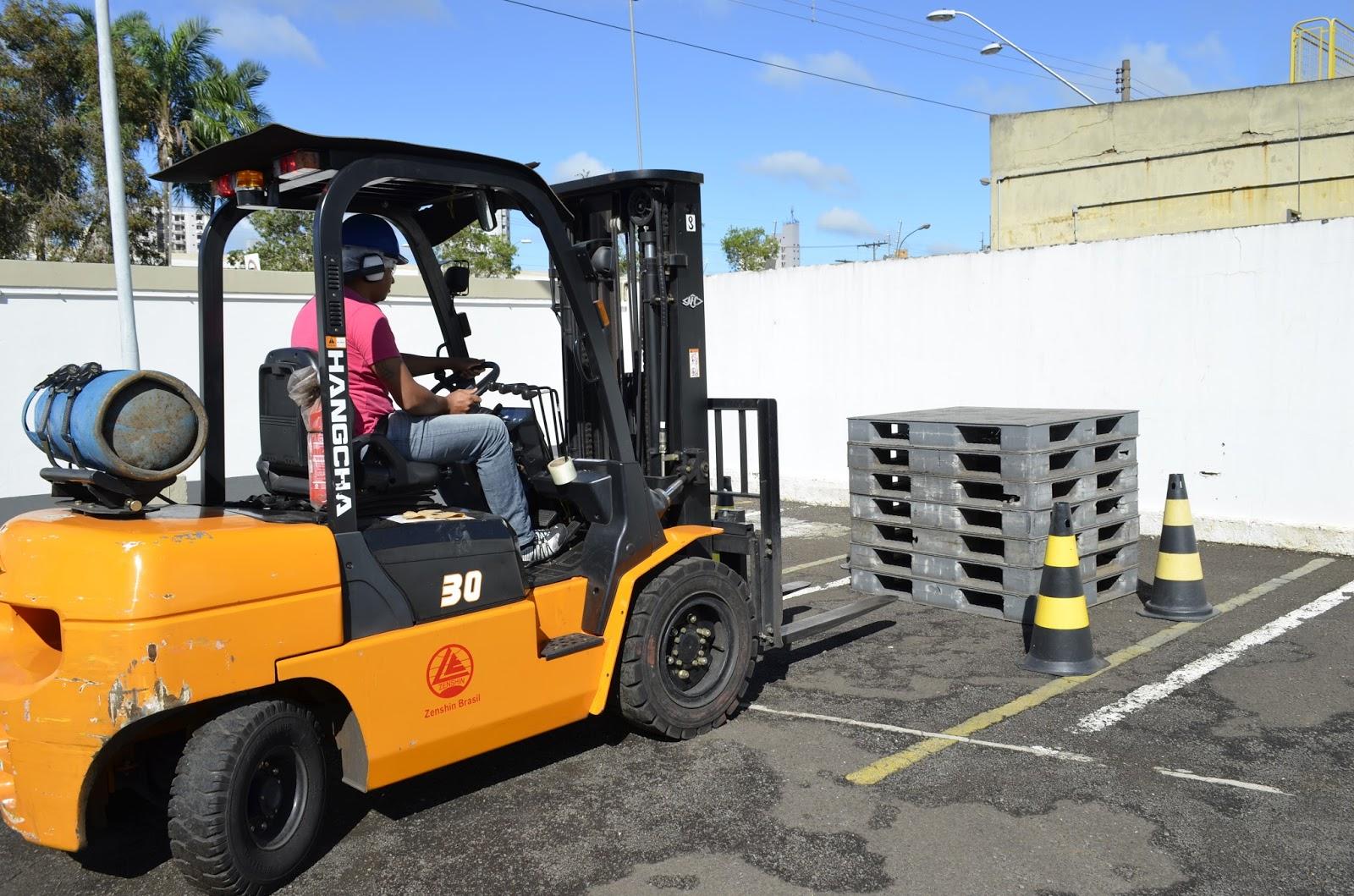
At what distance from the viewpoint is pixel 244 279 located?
14.8 metres

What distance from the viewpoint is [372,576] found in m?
4.07

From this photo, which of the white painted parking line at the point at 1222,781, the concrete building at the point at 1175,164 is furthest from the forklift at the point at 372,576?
the concrete building at the point at 1175,164

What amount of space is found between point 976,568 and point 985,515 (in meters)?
0.44

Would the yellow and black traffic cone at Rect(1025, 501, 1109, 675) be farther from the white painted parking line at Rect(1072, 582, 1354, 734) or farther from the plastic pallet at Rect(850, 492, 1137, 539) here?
the plastic pallet at Rect(850, 492, 1137, 539)

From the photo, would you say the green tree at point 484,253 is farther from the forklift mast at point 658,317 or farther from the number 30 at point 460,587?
the number 30 at point 460,587

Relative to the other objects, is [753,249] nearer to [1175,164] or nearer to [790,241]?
[790,241]

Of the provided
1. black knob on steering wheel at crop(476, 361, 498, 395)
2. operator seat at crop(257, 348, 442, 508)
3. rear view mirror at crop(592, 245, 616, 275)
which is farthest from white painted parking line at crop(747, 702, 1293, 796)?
rear view mirror at crop(592, 245, 616, 275)

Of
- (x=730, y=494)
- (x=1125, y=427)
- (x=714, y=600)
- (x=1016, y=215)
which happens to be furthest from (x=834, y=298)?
(x=1016, y=215)

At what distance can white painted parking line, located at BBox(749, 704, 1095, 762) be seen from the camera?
16.1 feet

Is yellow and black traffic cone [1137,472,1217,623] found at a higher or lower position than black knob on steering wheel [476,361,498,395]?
lower

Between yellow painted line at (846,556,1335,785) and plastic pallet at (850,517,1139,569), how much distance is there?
30.4 inches

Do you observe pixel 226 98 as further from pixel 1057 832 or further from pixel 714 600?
pixel 1057 832

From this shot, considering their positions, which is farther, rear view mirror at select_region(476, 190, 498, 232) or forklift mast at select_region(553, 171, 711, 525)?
forklift mast at select_region(553, 171, 711, 525)

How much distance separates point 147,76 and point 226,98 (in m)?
1.81
